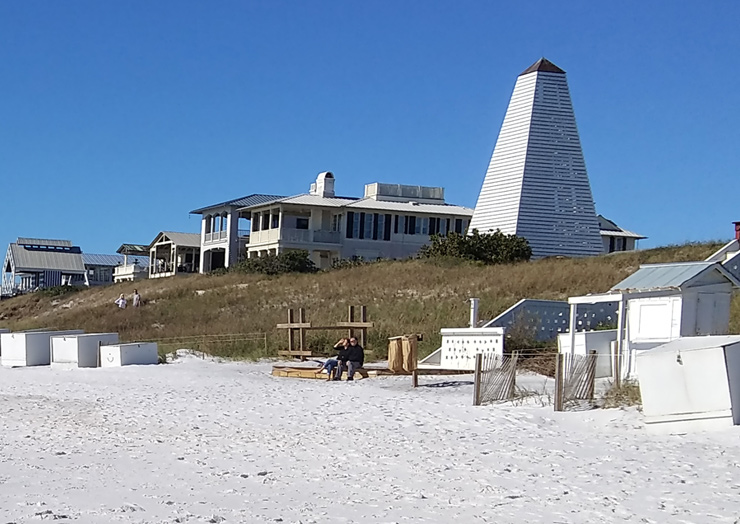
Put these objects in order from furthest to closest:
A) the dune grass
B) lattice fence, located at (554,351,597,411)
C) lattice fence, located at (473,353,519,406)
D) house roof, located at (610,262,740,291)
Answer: the dune grass, house roof, located at (610,262,740,291), lattice fence, located at (473,353,519,406), lattice fence, located at (554,351,597,411)

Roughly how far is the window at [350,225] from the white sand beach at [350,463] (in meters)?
36.6

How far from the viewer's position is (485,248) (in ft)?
139

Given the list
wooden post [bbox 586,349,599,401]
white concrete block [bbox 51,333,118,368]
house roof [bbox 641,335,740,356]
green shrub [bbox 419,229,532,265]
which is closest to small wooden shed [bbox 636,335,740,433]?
→ house roof [bbox 641,335,740,356]

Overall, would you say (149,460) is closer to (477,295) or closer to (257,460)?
(257,460)

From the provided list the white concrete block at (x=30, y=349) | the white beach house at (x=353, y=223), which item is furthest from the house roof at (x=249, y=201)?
the white concrete block at (x=30, y=349)

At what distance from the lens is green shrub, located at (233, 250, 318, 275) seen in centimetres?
4823

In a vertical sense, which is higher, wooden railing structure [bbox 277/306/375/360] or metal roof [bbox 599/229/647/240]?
metal roof [bbox 599/229/647/240]

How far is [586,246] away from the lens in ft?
141

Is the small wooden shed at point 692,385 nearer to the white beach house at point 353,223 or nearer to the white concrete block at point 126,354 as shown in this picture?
the white concrete block at point 126,354

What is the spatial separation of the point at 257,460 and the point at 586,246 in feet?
109

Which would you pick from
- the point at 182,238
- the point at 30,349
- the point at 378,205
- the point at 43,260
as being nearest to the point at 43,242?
the point at 43,260

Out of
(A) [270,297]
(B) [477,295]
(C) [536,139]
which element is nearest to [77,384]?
(B) [477,295]

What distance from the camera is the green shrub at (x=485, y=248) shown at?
41031 millimetres

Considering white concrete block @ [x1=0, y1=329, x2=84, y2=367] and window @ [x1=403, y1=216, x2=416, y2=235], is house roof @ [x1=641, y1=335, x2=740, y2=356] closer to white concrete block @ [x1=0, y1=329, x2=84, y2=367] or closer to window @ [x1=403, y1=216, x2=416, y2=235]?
white concrete block @ [x1=0, y1=329, x2=84, y2=367]
